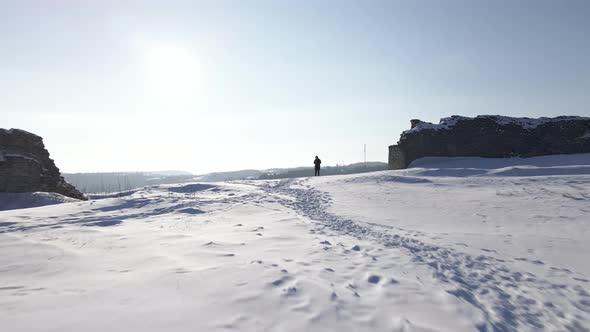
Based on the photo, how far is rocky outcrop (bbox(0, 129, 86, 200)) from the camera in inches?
598

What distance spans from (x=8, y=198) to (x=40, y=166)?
271 centimetres

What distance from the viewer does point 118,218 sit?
8109mm

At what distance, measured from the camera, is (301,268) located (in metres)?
4.18

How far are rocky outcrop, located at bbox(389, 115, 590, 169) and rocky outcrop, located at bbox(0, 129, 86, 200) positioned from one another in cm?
2266

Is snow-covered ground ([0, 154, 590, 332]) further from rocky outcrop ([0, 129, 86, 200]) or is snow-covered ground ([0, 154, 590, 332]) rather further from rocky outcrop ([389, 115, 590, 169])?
rocky outcrop ([389, 115, 590, 169])

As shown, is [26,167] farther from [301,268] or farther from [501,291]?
[501,291]

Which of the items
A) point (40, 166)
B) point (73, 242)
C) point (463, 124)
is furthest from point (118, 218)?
point (463, 124)

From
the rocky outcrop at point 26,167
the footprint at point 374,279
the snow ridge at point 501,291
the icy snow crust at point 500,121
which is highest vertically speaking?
the icy snow crust at point 500,121

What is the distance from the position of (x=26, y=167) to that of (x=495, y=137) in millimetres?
28247

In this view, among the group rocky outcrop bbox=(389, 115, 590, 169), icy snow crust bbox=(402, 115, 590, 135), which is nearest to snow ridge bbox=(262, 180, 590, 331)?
rocky outcrop bbox=(389, 115, 590, 169)

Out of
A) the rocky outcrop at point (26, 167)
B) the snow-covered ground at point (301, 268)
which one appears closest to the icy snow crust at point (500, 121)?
the snow-covered ground at point (301, 268)

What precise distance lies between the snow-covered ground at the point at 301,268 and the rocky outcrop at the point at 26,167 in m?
9.77

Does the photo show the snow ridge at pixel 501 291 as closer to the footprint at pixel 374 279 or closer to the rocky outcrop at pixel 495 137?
the footprint at pixel 374 279

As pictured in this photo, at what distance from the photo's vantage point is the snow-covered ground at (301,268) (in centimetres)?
290
